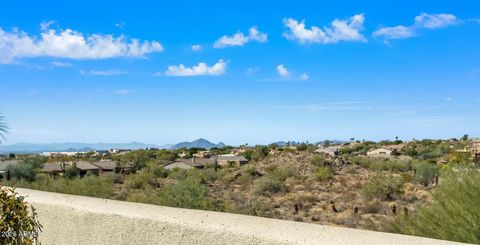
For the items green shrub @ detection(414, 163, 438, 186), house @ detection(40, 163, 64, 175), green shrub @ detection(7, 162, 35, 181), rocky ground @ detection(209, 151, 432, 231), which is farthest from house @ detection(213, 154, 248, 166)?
green shrub @ detection(414, 163, 438, 186)

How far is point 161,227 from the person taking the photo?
12.8 ft

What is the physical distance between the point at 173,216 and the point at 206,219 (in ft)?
0.94

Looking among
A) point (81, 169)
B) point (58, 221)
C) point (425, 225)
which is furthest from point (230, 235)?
point (81, 169)

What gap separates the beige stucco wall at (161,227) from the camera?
3.21 metres

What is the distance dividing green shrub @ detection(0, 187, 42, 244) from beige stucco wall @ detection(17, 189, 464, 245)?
0.51 ft

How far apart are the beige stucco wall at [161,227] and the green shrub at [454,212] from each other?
11.3 ft

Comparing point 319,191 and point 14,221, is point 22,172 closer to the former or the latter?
point 319,191

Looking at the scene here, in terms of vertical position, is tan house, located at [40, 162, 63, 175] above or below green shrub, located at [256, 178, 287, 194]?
above

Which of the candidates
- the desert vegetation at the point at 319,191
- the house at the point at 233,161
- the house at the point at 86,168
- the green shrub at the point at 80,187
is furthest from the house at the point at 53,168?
the house at the point at 233,161

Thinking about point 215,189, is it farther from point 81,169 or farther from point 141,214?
point 141,214

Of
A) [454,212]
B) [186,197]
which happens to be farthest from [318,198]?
[454,212]

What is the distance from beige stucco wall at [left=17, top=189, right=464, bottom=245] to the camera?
3215mm

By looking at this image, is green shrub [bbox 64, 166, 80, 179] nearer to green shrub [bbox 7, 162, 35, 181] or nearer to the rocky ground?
green shrub [bbox 7, 162, 35, 181]

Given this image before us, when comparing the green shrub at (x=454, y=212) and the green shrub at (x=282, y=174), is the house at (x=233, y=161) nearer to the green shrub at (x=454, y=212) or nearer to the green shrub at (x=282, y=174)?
the green shrub at (x=282, y=174)
